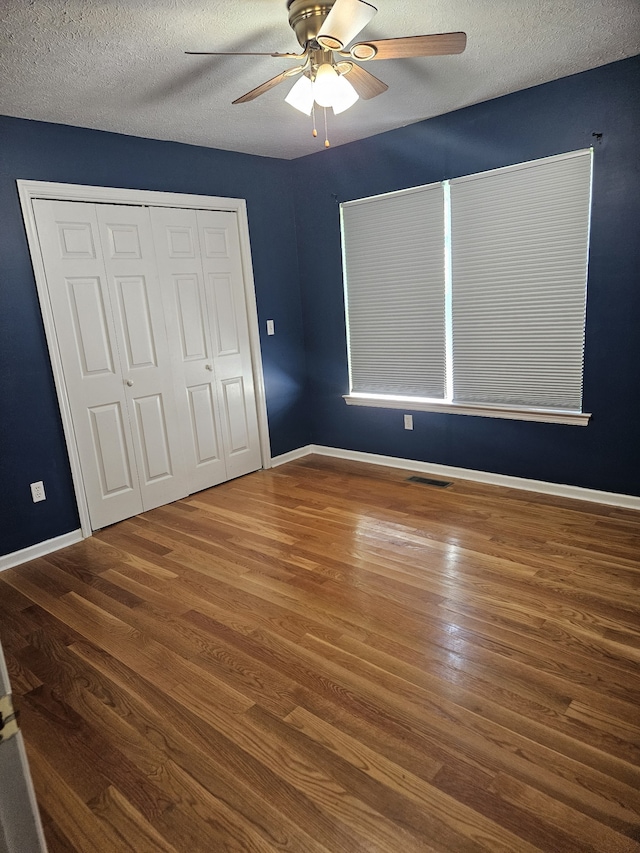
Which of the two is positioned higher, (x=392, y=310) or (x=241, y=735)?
(x=392, y=310)

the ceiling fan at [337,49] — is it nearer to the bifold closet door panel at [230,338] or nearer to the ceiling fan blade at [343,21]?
the ceiling fan blade at [343,21]

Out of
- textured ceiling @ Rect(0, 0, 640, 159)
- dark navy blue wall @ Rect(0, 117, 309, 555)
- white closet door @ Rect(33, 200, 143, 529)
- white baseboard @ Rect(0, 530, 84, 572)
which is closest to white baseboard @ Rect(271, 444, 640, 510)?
white closet door @ Rect(33, 200, 143, 529)

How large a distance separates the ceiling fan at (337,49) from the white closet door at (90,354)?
1507 mm

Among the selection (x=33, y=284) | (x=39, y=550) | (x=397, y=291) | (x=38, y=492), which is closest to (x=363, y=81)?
(x=397, y=291)

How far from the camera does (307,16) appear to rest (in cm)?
195

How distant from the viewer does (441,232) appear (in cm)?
367

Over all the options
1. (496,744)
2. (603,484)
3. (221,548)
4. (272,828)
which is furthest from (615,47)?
(272,828)

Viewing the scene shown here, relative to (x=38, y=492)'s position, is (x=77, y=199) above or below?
above

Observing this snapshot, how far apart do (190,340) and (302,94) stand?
2.05 meters

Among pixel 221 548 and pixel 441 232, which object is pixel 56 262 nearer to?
pixel 221 548

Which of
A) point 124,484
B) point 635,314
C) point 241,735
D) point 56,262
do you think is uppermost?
point 56,262

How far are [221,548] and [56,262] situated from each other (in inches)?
78.4

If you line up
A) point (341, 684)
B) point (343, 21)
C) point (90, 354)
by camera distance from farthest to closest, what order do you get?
1. point (90, 354)
2. point (341, 684)
3. point (343, 21)

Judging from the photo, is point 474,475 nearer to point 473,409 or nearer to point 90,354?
point 473,409
